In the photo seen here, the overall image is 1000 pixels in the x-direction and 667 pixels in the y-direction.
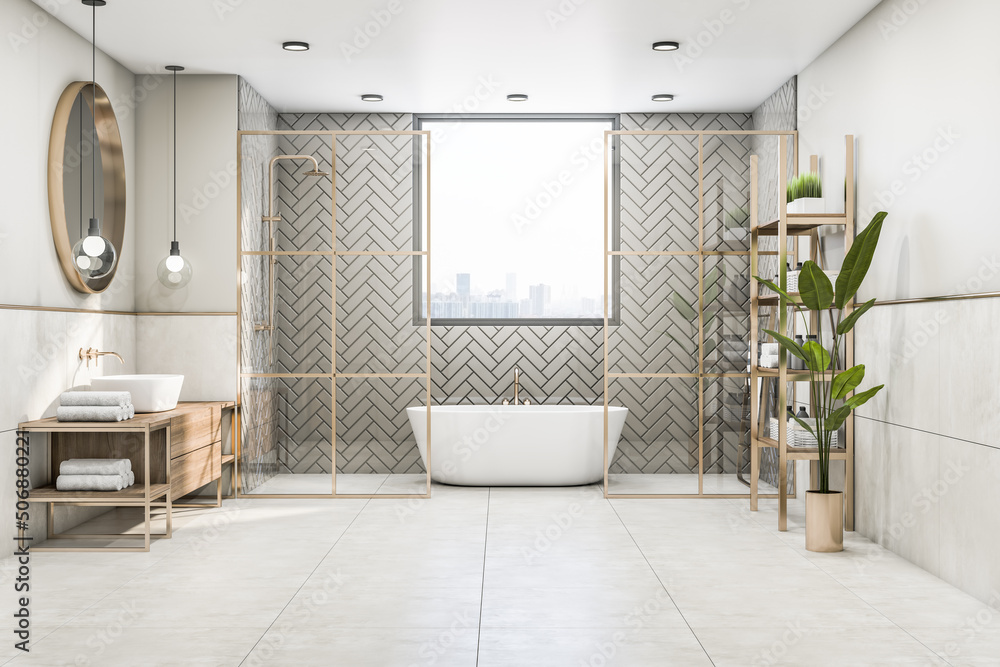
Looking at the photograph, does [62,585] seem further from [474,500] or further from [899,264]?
[899,264]

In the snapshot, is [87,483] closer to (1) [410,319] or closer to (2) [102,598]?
(2) [102,598]

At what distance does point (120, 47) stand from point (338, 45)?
1.30 m

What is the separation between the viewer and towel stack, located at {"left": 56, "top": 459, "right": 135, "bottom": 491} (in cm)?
414

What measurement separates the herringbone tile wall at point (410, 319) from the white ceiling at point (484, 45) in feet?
1.37

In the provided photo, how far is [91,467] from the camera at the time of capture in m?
4.15

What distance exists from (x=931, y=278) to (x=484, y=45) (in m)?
2.82

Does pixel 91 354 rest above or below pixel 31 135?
below

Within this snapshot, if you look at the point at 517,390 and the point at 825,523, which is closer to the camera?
the point at 825,523

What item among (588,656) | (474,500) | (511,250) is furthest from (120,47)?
(588,656)

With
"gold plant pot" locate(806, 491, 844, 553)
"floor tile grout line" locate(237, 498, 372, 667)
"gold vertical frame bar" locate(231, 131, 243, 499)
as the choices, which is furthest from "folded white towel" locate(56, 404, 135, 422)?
"gold plant pot" locate(806, 491, 844, 553)

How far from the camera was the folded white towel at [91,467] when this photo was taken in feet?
13.6

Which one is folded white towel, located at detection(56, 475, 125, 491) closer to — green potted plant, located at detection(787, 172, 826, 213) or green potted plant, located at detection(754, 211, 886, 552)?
green potted plant, located at detection(754, 211, 886, 552)

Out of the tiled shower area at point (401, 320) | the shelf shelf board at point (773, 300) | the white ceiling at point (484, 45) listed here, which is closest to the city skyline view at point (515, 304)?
the tiled shower area at point (401, 320)

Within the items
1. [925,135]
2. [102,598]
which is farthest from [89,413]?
[925,135]
